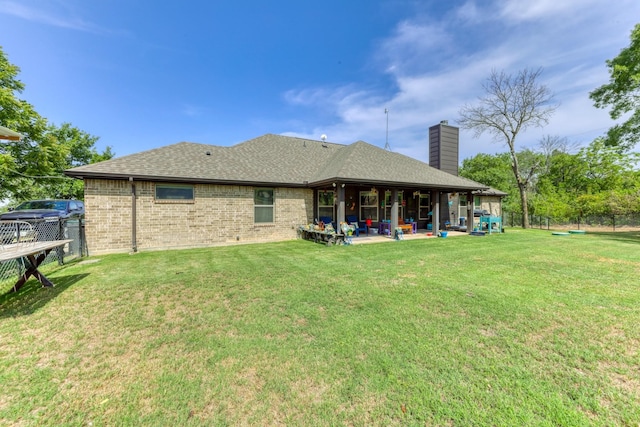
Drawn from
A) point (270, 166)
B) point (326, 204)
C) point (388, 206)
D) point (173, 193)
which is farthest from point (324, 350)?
point (388, 206)

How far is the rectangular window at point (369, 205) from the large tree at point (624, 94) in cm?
1705

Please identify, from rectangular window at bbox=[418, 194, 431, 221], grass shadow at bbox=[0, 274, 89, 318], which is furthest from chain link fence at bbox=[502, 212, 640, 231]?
grass shadow at bbox=[0, 274, 89, 318]

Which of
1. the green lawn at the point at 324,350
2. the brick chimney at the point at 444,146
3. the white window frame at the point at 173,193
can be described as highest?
the brick chimney at the point at 444,146

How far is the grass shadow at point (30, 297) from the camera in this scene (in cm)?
399

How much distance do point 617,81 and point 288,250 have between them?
2439 cm

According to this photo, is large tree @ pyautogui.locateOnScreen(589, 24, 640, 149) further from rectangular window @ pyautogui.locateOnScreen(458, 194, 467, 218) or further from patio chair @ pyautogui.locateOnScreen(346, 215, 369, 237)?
patio chair @ pyautogui.locateOnScreen(346, 215, 369, 237)

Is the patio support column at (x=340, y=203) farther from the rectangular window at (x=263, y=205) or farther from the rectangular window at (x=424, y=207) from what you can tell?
the rectangular window at (x=424, y=207)

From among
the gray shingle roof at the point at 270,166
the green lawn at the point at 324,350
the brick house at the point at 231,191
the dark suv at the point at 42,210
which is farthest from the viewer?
the dark suv at the point at 42,210

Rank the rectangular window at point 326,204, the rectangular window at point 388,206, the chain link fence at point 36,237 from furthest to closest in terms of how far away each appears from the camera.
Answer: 1. the rectangular window at point 388,206
2. the rectangular window at point 326,204
3. the chain link fence at point 36,237

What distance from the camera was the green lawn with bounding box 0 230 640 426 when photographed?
6.66ft

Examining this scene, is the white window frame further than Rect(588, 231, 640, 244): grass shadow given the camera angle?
No

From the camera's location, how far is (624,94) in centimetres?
1695

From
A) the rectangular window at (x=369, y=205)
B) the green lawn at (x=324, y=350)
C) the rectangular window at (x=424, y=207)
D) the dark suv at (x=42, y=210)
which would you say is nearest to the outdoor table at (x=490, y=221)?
the rectangular window at (x=424, y=207)

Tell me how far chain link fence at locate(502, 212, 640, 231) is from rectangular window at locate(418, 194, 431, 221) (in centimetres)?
1094
